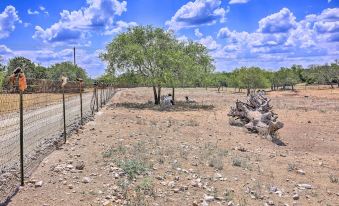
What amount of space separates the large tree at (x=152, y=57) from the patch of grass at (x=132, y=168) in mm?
25263

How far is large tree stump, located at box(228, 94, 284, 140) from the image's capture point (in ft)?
61.6

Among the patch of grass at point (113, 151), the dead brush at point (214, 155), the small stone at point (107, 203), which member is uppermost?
the patch of grass at point (113, 151)

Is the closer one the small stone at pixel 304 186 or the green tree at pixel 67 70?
the small stone at pixel 304 186

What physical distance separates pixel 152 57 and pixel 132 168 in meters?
27.0

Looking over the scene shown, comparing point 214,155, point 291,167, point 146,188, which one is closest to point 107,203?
point 146,188

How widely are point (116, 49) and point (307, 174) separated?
27961mm

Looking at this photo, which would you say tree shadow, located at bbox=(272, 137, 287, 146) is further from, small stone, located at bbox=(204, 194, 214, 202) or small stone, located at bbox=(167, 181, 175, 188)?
small stone, located at bbox=(204, 194, 214, 202)

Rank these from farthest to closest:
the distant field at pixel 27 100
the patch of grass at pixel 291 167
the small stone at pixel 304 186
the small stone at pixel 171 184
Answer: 1. the distant field at pixel 27 100
2. the patch of grass at pixel 291 167
3. the small stone at pixel 304 186
4. the small stone at pixel 171 184

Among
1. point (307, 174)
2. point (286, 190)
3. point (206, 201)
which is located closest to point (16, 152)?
point (206, 201)

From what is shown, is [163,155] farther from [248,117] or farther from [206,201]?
[248,117]

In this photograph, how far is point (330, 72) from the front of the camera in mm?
104312

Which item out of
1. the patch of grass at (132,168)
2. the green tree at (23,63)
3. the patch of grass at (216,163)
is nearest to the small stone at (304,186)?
the patch of grass at (216,163)

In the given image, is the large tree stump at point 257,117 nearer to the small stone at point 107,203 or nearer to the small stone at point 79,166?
the small stone at point 79,166

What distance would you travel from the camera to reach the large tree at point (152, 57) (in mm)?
36031
